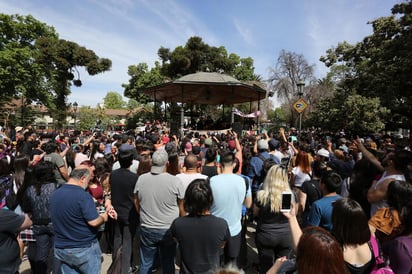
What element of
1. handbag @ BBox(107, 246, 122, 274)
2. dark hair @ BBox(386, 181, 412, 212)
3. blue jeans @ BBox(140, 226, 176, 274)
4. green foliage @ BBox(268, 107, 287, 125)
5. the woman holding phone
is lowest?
handbag @ BBox(107, 246, 122, 274)

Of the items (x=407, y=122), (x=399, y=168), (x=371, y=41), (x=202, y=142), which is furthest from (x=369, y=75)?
(x=399, y=168)

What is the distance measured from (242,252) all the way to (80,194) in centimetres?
286

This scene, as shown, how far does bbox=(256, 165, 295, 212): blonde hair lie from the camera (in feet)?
9.17

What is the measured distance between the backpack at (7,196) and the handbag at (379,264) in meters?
4.01

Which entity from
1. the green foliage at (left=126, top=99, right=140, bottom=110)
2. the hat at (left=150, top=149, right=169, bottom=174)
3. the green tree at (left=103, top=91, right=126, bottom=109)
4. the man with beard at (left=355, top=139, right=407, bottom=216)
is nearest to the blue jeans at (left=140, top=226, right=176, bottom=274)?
the hat at (left=150, top=149, right=169, bottom=174)

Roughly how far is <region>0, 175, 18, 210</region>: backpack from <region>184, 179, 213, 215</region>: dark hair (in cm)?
251

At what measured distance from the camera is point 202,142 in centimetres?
824

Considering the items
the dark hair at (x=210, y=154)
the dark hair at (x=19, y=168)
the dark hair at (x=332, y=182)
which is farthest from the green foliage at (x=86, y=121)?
the dark hair at (x=332, y=182)

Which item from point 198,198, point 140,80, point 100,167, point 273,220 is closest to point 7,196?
point 100,167

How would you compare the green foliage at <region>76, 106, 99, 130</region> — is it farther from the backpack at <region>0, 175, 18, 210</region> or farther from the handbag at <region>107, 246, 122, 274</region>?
the handbag at <region>107, 246, 122, 274</region>

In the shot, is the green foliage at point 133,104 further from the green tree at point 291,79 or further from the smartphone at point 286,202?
the smartphone at point 286,202

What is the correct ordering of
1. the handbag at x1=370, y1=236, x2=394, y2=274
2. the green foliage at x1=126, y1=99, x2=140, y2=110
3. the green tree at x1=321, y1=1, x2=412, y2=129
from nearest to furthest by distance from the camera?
the handbag at x1=370, y1=236, x2=394, y2=274 < the green tree at x1=321, y1=1, x2=412, y2=129 < the green foliage at x1=126, y1=99, x2=140, y2=110

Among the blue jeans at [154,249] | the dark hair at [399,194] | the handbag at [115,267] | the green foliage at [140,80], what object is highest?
the green foliage at [140,80]

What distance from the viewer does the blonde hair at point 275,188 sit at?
2.79 metres
